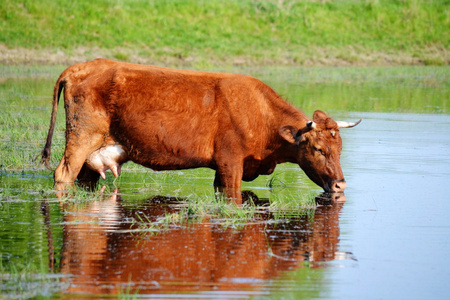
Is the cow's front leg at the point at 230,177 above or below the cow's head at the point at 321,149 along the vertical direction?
below

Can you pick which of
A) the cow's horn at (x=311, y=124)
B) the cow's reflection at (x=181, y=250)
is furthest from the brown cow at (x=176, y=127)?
the cow's reflection at (x=181, y=250)

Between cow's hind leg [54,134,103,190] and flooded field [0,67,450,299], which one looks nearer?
flooded field [0,67,450,299]

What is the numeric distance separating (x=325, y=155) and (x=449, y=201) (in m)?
1.40

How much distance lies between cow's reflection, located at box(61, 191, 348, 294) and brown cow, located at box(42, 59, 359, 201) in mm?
851

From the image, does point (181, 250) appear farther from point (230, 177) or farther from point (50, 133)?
point (50, 133)

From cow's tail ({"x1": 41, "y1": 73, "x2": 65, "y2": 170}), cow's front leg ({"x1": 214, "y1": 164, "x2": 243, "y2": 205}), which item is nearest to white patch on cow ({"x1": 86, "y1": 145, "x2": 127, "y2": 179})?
cow's tail ({"x1": 41, "y1": 73, "x2": 65, "y2": 170})

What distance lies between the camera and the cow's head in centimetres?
848

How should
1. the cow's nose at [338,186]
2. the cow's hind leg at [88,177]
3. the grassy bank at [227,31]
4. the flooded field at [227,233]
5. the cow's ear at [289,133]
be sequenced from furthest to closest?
the grassy bank at [227,31] → the cow's hind leg at [88,177] → the cow's ear at [289,133] → the cow's nose at [338,186] → the flooded field at [227,233]

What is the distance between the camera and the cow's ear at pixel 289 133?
853 centimetres

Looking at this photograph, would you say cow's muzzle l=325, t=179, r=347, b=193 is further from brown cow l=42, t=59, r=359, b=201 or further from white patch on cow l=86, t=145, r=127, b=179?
white patch on cow l=86, t=145, r=127, b=179

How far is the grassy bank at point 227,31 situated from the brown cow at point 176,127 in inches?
716

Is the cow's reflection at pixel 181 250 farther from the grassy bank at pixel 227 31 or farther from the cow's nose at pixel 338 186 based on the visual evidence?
the grassy bank at pixel 227 31

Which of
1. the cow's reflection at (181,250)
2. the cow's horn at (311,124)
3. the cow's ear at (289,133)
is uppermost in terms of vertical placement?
the cow's horn at (311,124)

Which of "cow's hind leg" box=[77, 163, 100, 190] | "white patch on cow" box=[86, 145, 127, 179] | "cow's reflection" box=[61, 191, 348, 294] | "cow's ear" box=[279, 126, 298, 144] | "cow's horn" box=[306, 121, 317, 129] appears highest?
"cow's horn" box=[306, 121, 317, 129]
